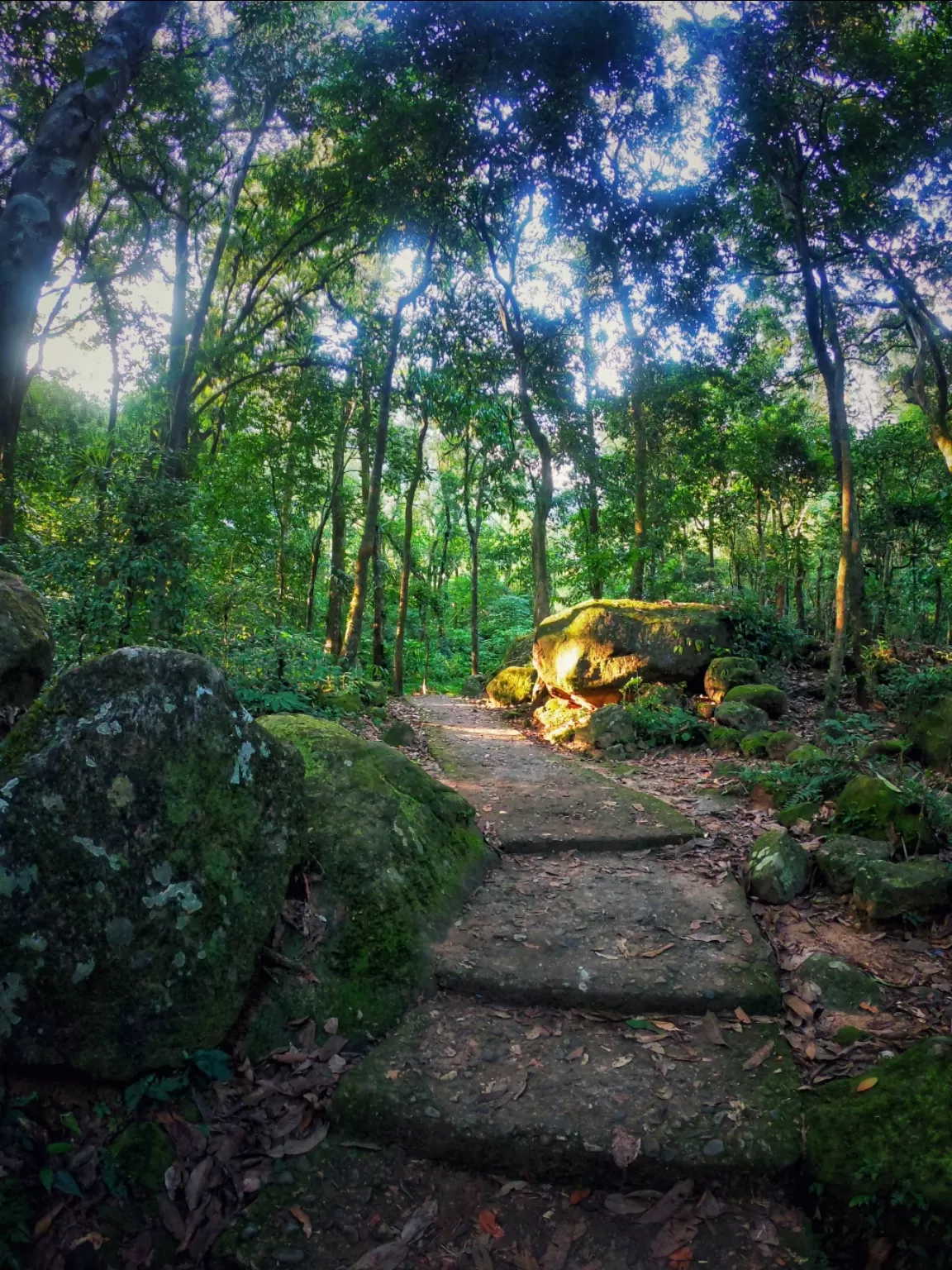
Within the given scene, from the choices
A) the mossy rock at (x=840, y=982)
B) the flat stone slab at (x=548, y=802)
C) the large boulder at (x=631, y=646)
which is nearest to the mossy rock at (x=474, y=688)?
the large boulder at (x=631, y=646)

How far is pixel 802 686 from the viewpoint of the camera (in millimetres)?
9695

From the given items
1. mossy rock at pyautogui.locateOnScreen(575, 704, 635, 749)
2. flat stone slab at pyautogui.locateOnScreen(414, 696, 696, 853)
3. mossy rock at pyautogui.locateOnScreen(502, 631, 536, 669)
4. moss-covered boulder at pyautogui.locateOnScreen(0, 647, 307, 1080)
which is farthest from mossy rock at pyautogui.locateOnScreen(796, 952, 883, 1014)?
mossy rock at pyautogui.locateOnScreen(502, 631, 536, 669)

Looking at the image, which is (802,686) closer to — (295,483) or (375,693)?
(375,693)

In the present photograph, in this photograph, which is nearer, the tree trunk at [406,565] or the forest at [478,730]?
the forest at [478,730]

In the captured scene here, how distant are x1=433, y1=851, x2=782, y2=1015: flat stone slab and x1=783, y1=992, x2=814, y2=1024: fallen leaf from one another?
53 millimetres

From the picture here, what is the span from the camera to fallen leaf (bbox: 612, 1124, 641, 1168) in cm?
239

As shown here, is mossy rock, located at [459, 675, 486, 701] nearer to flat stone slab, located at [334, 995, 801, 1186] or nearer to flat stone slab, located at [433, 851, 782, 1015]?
flat stone slab, located at [433, 851, 782, 1015]

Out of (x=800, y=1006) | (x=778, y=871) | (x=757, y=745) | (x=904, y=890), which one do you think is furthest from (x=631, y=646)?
(x=800, y=1006)

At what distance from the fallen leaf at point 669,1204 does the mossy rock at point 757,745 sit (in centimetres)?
523

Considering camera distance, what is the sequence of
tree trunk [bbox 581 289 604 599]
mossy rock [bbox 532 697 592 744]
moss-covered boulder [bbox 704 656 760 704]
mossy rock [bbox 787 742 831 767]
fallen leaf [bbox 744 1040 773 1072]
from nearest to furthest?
fallen leaf [bbox 744 1040 773 1072], mossy rock [bbox 787 742 831 767], moss-covered boulder [bbox 704 656 760 704], mossy rock [bbox 532 697 592 744], tree trunk [bbox 581 289 604 599]

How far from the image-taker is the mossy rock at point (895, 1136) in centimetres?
208

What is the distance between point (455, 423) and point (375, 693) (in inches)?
336

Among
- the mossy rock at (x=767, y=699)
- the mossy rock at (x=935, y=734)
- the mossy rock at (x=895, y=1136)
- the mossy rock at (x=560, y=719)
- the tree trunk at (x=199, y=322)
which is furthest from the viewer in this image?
the tree trunk at (x=199, y=322)

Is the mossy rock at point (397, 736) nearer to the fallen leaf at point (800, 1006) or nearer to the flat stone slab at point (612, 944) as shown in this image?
the flat stone slab at point (612, 944)
